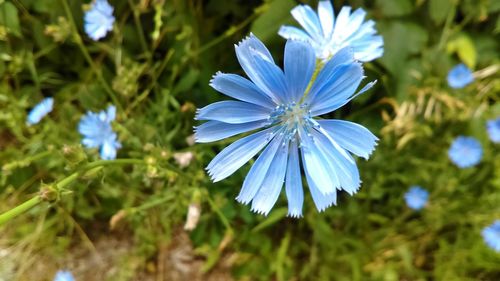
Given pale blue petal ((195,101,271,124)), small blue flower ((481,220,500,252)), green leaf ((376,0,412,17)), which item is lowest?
pale blue petal ((195,101,271,124))

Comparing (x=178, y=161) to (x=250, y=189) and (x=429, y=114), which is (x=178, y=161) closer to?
(x=250, y=189)

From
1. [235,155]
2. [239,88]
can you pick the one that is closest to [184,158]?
[235,155]

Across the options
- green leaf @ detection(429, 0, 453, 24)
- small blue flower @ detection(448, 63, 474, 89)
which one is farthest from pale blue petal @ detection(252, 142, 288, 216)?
small blue flower @ detection(448, 63, 474, 89)

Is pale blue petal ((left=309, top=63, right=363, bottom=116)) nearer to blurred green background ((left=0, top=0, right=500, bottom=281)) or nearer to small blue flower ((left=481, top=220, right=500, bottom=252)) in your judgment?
blurred green background ((left=0, top=0, right=500, bottom=281))

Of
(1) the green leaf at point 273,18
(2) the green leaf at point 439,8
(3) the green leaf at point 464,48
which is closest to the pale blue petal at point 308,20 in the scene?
(1) the green leaf at point 273,18

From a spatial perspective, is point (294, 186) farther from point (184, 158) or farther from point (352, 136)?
point (184, 158)

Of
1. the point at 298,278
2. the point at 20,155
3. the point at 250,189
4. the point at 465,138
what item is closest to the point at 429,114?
the point at 465,138

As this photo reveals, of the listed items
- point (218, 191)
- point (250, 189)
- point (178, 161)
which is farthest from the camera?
point (218, 191)
